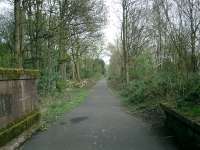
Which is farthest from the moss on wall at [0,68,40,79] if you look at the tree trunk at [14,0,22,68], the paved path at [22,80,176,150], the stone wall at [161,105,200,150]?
the tree trunk at [14,0,22,68]

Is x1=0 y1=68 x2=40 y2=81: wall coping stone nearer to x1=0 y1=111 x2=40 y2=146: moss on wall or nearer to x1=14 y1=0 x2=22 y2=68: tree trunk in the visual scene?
x1=0 y1=111 x2=40 y2=146: moss on wall

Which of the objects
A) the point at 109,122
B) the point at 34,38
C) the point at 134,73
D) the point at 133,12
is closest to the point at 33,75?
the point at 109,122

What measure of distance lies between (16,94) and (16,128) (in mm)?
1033

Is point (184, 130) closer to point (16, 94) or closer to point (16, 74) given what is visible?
point (16, 94)

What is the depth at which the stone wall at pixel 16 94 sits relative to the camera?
7.81m

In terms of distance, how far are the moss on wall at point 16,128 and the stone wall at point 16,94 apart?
14cm

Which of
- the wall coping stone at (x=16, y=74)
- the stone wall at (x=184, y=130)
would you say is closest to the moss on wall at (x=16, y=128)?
the wall coping stone at (x=16, y=74)

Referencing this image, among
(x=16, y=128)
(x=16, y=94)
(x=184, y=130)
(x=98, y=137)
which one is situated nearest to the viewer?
(x=184, y=130)

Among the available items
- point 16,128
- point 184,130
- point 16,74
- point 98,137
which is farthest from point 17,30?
point 184,130

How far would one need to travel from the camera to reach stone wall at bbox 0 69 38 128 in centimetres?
781

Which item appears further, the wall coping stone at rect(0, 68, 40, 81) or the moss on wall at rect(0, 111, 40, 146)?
the wall coping stone at rect(0, 68, 40, 81)

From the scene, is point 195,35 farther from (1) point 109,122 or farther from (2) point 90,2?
(2) point 90,2

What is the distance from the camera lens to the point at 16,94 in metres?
8.95

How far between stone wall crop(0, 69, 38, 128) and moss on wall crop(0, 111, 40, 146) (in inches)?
5.7
